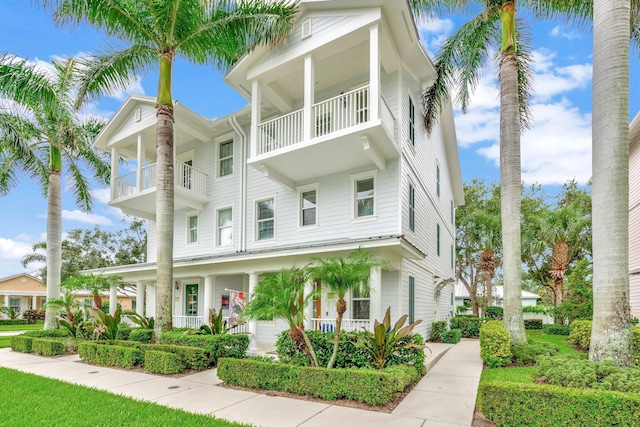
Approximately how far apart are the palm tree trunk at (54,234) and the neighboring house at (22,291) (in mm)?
26655

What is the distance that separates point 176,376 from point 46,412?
312cm

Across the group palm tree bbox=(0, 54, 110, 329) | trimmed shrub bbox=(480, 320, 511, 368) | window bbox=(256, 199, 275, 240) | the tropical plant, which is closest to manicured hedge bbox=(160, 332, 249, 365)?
the tropical plant

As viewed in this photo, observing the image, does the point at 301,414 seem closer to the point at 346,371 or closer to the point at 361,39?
the point at 346,371

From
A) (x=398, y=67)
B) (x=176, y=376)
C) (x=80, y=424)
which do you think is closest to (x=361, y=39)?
(x=398, y=67)

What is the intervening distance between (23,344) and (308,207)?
10.7 m

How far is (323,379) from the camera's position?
262 inches

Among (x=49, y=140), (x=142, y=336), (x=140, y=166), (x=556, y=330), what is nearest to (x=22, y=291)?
(x=49, y=140)

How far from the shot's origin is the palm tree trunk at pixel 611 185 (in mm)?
5984

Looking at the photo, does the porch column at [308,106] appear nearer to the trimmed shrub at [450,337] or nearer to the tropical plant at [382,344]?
the tropical plant at [382,344]

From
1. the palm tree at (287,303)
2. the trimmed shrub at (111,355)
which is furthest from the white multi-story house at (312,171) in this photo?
the trimmed shrub at (111,355)

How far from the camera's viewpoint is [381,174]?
11961 millimetres

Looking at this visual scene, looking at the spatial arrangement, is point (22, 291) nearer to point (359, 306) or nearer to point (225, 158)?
point (225, 158)

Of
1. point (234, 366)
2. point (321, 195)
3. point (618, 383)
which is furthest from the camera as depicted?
point (321, 195)

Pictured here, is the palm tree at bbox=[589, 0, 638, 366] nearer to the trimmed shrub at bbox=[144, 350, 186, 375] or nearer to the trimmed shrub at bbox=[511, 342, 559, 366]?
the trimmed shrub at bbox=[511, 342, 559, 366]
